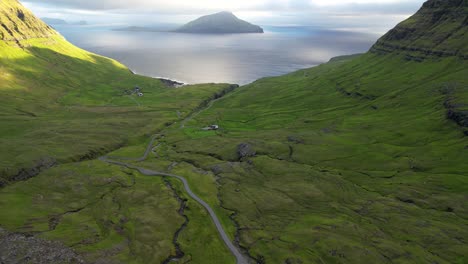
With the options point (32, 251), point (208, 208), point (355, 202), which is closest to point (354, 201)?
point (355, 202)

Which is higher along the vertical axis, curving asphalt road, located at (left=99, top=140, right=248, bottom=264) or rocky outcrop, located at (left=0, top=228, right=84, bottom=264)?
rocky outcrop, located at (left=0, top=228, right=84, bottom=264)

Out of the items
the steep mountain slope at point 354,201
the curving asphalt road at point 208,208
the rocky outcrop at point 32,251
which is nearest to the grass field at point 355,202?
the steep mountain slope at point 354,201

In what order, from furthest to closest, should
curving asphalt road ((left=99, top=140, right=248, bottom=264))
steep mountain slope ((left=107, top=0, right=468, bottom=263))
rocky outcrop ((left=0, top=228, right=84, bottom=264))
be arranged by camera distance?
curving asphalt road ((left=99, top=140, right=248, bottom=264)), steep mountain slope ((left=107, top=0, right=468, bottom=263)), rocky outcrop ((left=0, top=228, right=84, bottom=264))

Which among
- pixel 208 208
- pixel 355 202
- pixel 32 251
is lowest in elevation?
pixel 208 208

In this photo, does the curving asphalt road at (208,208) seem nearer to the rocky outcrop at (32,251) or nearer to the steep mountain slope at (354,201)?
the steep mountain slope at (354,201)

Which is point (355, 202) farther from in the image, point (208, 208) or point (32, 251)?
point (32, 251)

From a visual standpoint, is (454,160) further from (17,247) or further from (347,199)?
(17,247)

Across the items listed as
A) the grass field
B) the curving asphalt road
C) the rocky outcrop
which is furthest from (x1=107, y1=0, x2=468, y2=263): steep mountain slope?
the rocky outcrop

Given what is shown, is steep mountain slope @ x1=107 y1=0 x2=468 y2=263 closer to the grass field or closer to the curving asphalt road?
the grass field

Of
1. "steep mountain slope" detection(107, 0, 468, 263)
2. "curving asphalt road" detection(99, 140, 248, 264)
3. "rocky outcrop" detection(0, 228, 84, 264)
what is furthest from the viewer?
"curving asphalt road" detection(99, 140, 248, 264)
